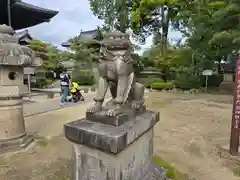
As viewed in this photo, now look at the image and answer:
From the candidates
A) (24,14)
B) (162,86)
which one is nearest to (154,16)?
(162,86)

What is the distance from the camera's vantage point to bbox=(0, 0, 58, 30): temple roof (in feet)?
25.5

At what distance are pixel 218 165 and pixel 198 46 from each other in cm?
907

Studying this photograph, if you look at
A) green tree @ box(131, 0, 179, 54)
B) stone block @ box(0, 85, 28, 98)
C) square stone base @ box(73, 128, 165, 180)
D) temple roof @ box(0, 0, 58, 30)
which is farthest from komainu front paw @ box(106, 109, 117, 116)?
green tree @ box(131, 0, 179, 54)

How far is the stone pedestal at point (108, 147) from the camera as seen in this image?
4.60 ft

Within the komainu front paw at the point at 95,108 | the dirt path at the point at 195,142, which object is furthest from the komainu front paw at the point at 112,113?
the dirt path at the point at 195,142

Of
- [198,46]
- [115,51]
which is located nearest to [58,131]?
[115,51]

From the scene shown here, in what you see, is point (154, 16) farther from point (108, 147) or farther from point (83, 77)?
point (108, 147)

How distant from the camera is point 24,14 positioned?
341 inches

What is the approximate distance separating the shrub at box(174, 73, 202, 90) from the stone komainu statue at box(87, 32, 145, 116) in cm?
1201

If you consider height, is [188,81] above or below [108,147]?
above

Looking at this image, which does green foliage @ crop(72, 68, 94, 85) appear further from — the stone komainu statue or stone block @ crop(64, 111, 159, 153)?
stone block @ crop(64, 111, 159, 153)

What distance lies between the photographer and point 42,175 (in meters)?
2.38

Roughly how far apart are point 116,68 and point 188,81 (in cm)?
1223

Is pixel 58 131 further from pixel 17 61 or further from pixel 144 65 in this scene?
pixel 144 65
